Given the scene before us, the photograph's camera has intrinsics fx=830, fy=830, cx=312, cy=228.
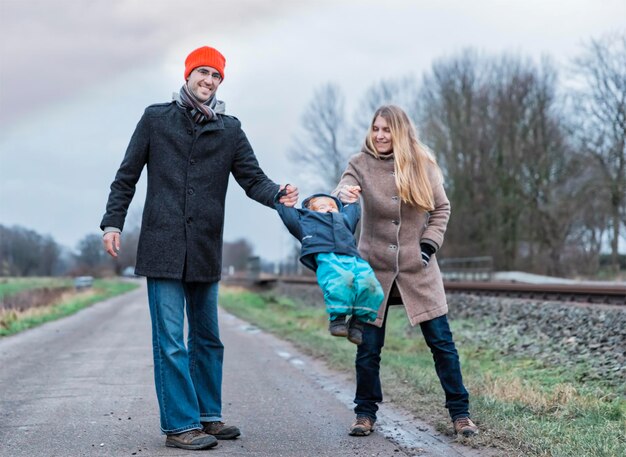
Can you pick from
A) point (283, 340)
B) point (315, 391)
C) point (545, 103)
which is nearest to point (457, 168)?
point (545, 103)

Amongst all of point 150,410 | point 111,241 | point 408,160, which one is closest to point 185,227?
point 111,241

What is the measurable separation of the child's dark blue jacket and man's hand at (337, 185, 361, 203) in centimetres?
7

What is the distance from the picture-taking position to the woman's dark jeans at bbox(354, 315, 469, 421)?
17.2ft

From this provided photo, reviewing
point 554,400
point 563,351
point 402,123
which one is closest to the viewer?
point 402,123

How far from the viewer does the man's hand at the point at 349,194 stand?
5133mm

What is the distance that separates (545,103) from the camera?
135ft

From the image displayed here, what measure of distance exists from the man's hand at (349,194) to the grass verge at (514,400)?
1597 millimetres

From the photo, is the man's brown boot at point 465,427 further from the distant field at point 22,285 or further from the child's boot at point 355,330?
the distant field at point 22,285

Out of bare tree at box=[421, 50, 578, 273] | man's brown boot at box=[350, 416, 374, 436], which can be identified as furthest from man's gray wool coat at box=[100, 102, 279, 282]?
bare tree at box=[421, 50, 578, 273]

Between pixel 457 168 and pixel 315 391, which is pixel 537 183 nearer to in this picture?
pixel 457 168

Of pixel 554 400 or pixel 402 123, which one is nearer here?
pixel 402 123

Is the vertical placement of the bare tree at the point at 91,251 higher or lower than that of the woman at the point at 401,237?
higher

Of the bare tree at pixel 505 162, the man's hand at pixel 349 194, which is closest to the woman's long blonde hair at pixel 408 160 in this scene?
the man's hand at pixel 349 194

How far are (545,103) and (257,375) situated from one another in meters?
35.8
